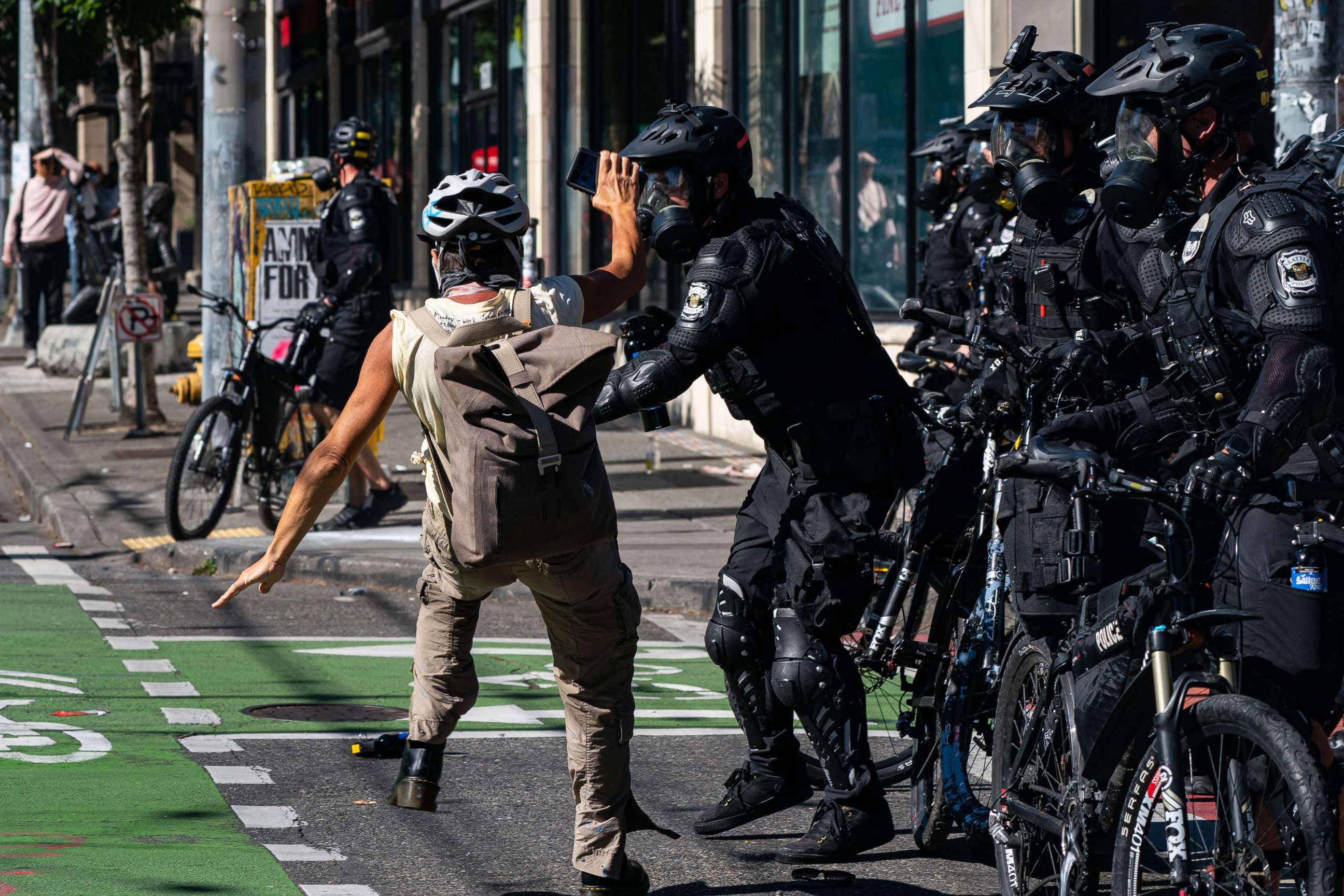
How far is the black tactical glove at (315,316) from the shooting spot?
11.5 metres

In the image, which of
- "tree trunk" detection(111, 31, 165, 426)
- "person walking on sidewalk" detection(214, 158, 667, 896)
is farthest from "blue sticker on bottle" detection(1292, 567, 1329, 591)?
"tree trunk" detection(111, 31, 165, 426)

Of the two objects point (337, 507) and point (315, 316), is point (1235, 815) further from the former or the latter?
point (337, 507)

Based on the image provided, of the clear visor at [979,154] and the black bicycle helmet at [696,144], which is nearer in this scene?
the black bicycle helmet at [696,144]

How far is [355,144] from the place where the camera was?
1145 cm

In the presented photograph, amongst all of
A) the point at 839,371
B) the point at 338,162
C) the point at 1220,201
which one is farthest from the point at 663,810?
the point at 338,162

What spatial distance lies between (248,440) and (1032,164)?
7.08m

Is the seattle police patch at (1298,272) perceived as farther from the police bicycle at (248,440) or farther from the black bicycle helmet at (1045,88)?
the police bicycle at (248,440)

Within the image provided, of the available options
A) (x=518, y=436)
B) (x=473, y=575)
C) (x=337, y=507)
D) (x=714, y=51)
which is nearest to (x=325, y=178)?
(x=337, y=507)

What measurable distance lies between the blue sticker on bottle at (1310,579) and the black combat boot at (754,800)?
1.81 metres

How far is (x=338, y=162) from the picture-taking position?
11.7 meters

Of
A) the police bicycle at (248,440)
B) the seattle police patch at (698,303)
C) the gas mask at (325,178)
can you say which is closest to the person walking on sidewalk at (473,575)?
the seattle police patch at (698,303)

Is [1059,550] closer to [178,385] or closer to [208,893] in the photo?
[208,893]

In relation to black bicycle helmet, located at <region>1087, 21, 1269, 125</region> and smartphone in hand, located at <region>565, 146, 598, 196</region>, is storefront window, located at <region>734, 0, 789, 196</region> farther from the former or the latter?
black bicycle helmet, located at <region>1087, 21, 1269, 125</region>

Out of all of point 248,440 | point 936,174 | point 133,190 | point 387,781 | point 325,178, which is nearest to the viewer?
point 387,781
